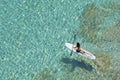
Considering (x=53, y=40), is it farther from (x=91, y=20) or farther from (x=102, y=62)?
(x=102, y=62)

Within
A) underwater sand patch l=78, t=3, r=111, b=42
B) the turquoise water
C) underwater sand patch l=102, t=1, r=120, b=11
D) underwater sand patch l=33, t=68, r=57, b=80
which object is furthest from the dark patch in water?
underwater sand patch l=102, t=1, r=120, b=11

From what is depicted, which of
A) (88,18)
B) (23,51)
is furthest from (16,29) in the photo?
(88,18)

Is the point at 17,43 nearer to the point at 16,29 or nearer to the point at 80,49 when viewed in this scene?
the point at 16,29

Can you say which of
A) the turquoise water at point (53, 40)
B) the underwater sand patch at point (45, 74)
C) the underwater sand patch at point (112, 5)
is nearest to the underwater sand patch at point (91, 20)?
the turquoise water at point (53, 40)

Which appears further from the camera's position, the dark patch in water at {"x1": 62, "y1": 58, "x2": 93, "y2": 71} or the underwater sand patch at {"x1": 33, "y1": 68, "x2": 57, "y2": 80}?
the dark patch in water at {"x1": 62, "y1": 58, "x2": 93, "y2": 71}

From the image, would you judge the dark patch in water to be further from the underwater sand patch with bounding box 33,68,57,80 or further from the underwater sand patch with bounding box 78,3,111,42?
the underwater sand patch with bounding box 78,3,111,42

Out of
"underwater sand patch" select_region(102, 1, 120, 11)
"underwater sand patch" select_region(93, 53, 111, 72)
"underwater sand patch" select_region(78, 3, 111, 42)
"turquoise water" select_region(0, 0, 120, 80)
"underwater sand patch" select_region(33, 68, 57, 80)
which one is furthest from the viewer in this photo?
"underwater sand patch" select_region(102, 1, 120, 11)

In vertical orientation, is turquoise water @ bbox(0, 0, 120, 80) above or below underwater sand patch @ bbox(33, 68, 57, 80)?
above

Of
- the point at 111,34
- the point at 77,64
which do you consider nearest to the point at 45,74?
the point at 77,64
